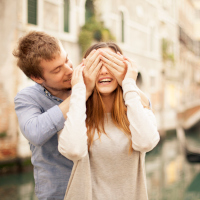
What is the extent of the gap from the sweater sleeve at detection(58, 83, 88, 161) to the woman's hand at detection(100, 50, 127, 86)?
0.18 m

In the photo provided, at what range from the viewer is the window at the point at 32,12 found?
5.11 meters

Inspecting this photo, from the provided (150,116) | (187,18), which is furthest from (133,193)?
(187,18)

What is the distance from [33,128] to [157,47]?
9669 millimetres

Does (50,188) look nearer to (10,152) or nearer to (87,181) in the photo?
(87,181)

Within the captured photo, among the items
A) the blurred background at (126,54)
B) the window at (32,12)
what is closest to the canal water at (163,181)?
the blurred background at (126,54)

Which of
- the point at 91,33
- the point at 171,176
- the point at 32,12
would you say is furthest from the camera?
the point at 91,33

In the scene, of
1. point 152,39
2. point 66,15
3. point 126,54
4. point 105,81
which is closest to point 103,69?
point 105,81

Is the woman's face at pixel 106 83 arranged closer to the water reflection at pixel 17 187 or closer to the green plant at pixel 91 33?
the water reflection at pixel 17 187

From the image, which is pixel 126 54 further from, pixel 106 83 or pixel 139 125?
pixel 139 125

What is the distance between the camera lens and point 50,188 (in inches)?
44.2

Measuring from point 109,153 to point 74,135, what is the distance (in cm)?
17

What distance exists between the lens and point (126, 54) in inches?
315

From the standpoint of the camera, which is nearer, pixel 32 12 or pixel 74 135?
pixel 74 135

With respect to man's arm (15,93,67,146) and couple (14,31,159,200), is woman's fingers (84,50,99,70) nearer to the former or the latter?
couple (14,31,159,200)
